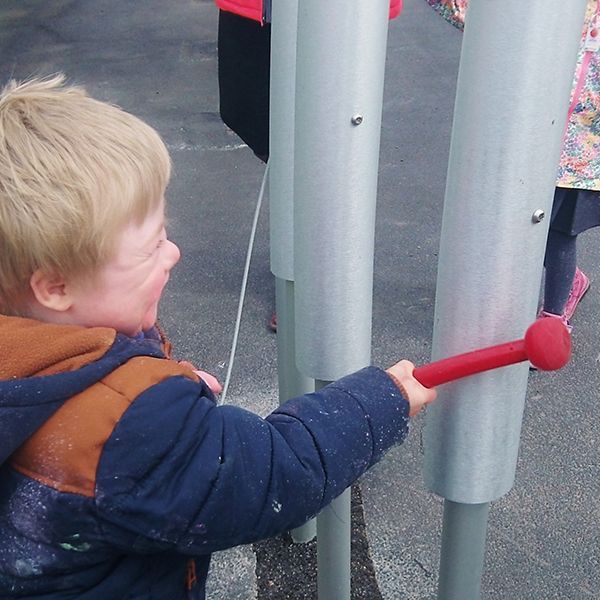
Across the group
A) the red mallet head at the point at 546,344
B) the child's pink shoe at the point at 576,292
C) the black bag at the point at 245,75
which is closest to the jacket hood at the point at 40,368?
the red mallet head at the point at 546,344

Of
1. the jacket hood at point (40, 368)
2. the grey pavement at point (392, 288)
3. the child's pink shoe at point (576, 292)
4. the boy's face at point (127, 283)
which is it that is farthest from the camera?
the child's pink shoe at point (576, 292)

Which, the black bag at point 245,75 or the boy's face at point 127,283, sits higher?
the boy's face at point 127,283

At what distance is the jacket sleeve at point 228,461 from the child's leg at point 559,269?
1.86 metres

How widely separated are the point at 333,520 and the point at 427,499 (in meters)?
0.73

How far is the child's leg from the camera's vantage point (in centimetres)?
287

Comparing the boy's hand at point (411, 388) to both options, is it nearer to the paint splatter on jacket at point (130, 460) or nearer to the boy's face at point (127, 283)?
the paint splatter on jacket at point (130, 460)

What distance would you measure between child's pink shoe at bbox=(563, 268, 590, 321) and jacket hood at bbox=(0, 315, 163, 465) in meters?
2.38

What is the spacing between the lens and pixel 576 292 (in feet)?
10.7

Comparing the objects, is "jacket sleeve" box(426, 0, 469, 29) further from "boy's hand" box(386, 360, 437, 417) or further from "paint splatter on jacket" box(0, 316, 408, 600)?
"paint splatter on jacket" box(0, 316, 408, 600)

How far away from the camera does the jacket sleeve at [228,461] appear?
0.99 metres

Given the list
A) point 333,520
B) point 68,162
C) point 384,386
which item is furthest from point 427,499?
point 68,162

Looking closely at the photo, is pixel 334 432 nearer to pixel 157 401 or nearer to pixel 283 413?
pixel 283 413

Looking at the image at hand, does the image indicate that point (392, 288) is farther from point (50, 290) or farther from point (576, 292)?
point (50, 290)

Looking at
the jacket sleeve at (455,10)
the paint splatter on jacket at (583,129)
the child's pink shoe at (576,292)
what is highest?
the jacket sleeve at (455,10)
